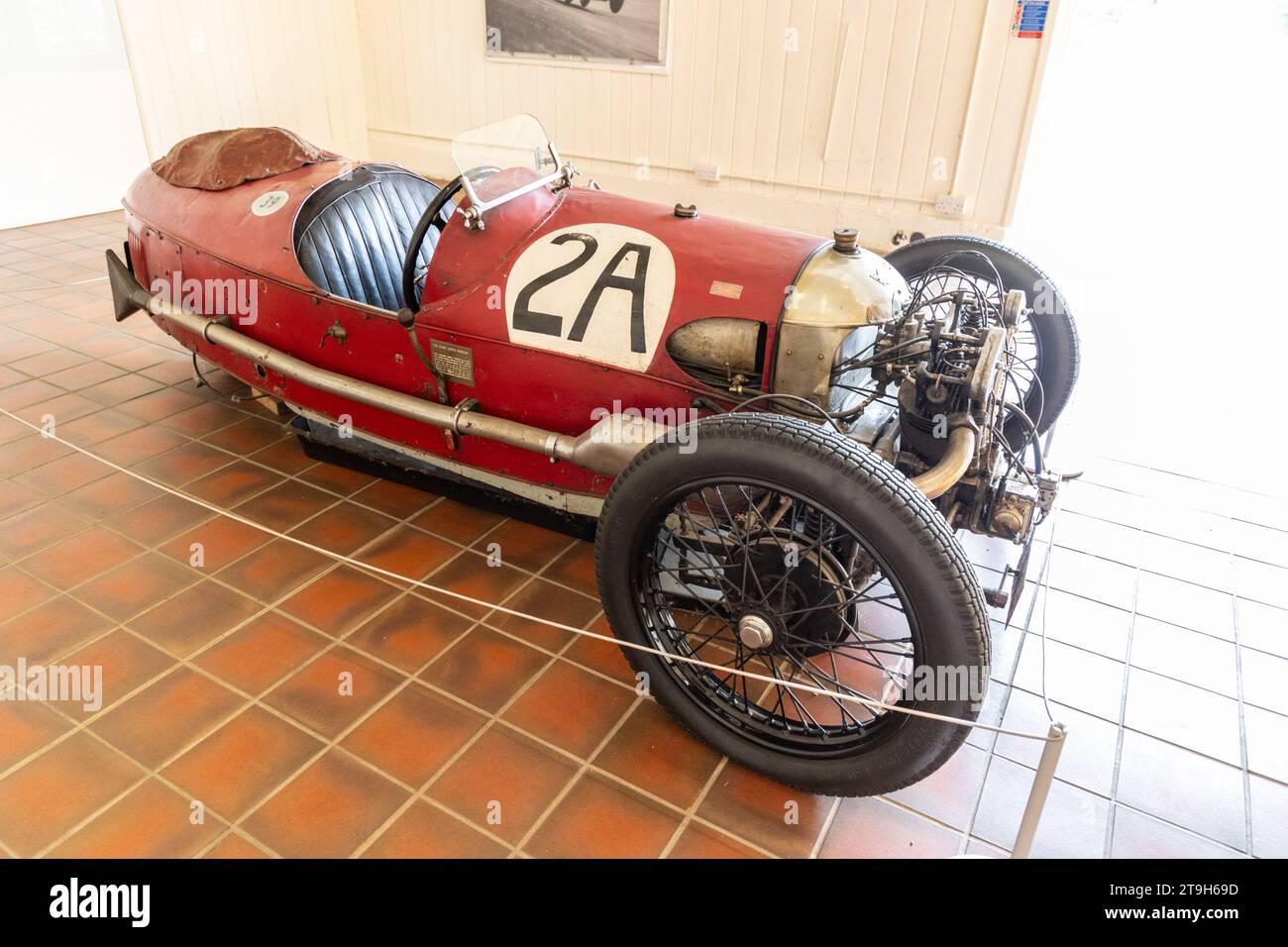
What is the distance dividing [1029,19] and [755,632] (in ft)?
17.9

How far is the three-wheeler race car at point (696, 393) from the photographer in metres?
1.97

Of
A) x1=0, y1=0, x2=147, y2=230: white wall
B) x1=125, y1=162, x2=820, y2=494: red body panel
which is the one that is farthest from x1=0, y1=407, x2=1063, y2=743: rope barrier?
x1=0, y1=0, x2=147, y2=230: white wall

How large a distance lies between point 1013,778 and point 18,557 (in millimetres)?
3313

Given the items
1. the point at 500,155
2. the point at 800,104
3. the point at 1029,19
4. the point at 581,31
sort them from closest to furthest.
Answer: the point at 500,155
the point at 1029,19
the point at 800,104
the point at 581,31

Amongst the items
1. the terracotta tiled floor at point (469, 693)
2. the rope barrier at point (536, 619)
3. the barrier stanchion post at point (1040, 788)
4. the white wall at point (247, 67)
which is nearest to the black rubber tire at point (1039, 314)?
the terracotta tiled floor at point (469, 693)

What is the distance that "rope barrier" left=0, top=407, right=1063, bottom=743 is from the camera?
1.88 m

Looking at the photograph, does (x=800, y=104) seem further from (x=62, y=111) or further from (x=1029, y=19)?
(x=62, y=111)

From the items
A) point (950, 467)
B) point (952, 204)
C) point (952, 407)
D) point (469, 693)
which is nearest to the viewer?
point (950, 467)

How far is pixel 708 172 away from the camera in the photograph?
7.36 metres

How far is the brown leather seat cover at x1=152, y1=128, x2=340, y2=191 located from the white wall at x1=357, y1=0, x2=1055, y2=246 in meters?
4.15

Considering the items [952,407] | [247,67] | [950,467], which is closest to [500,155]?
[952,407]

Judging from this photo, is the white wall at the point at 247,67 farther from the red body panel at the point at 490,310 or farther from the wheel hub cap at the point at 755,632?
the wheel hub cap at the point at 755,632

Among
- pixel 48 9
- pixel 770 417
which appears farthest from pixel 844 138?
pixel 48 9

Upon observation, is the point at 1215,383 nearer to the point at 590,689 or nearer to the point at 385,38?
the point at 590,689
